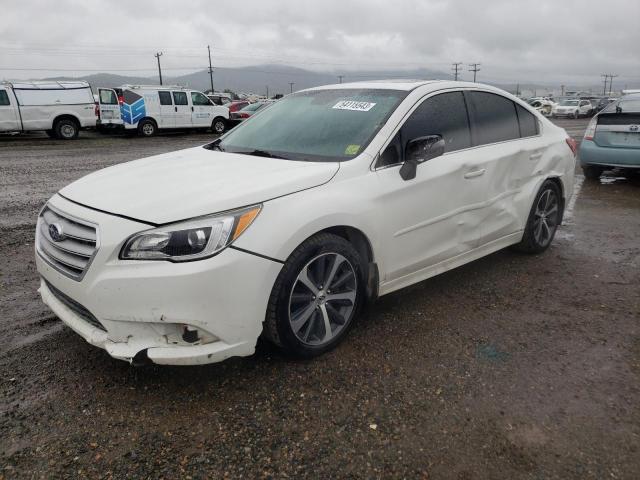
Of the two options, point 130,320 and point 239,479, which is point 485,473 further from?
point 130,320

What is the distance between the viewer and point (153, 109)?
19844 millimetres

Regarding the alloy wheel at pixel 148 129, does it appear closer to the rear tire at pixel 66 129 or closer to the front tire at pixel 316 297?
the rear tire at pixel 66 129

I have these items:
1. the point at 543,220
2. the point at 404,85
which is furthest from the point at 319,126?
the point at 543,220

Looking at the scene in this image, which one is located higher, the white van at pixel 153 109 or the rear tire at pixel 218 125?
the white van at pixel 153 109

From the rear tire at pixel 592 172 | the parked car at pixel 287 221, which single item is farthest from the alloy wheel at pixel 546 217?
the rear tire at pixel 592 172

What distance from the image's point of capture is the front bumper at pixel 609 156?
8.08m

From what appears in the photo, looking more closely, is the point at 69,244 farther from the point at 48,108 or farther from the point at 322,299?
the point at 48,108

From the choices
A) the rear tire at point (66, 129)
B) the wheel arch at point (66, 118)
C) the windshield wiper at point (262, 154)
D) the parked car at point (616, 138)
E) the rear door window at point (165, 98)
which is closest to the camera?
the windshield wiper at point (262, 154)

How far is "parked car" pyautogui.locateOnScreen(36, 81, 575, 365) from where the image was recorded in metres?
2.54

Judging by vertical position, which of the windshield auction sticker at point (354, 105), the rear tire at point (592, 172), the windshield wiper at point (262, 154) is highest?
the windshield auction sticker at point (354, 105)

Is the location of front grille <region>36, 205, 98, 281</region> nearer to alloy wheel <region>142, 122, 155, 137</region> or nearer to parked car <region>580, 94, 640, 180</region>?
parked car <region>580, 94, 640, 180</region>

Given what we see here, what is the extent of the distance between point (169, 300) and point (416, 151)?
179 cm

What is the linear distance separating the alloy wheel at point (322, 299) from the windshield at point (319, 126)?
69 centimetres

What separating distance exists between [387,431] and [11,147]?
53.4ft
